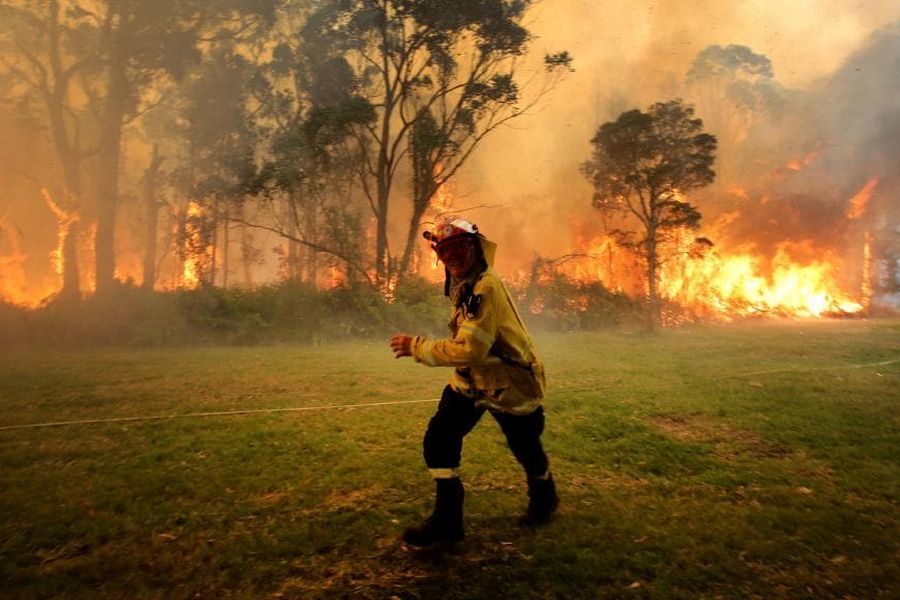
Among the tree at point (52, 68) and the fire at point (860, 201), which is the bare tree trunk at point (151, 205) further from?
the fire at point (860, 201)

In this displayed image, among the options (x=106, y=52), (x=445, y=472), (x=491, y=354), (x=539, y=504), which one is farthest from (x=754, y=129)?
(x=445, y=472)

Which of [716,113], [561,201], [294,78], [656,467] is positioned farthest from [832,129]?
[656,467]

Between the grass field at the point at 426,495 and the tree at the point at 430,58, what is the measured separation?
14.4 meters

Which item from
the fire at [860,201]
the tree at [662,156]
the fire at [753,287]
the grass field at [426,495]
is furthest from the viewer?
the fire at [860,201]

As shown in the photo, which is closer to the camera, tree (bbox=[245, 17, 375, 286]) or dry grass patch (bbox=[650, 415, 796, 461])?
dry grass patch (bbox=[650, 415, 796, 461])

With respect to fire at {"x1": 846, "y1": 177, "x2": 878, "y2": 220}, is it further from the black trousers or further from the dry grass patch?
the black trousers

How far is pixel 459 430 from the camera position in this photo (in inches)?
133

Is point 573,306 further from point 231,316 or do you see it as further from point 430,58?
point 231,316

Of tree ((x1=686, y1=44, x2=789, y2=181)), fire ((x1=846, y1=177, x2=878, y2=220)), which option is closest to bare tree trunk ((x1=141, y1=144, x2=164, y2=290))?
tree ((x1=686, y1=44, x2=789, y2=181))

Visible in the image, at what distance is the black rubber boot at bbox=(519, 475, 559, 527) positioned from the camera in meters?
3.69

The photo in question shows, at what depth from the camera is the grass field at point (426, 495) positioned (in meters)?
3.05

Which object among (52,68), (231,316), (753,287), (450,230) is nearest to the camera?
(450,230)

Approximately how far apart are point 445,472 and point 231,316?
1549cm

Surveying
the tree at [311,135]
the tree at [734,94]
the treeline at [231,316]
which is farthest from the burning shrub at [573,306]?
the tree at [734,94]
